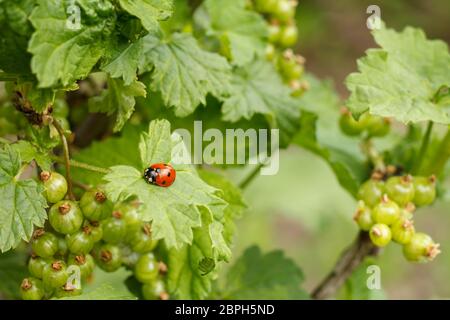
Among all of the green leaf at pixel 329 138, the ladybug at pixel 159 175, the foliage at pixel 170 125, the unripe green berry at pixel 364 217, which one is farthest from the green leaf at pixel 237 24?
the ladybug at pixel 159 175

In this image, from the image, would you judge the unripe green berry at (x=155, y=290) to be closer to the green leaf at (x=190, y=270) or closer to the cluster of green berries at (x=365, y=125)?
the green leaf at (x=190, y=270)

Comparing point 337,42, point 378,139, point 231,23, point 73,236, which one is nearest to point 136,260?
point 73,236

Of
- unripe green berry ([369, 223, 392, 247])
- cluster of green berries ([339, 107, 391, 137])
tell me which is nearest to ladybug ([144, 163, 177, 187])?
unripe green berry ([369, 223, 392, 247])

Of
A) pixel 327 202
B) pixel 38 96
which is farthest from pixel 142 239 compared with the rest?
pixel 327 202

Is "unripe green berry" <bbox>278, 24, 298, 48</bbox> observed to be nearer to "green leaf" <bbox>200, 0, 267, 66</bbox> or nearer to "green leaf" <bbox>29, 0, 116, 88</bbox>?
"green leaf" <bbox>200, 0, 267, 66</bbox>

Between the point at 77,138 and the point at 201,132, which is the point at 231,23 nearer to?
the point at 201,132

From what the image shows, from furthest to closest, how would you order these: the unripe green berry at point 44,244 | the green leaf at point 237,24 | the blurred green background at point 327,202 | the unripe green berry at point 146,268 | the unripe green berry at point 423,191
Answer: the blurred green background at point 327,202 → the green leaf at point 237,24 → the unripe green berry at point 423,191 → the unripe green berry at point 146,268 → the unripe green berry at point 44,244
